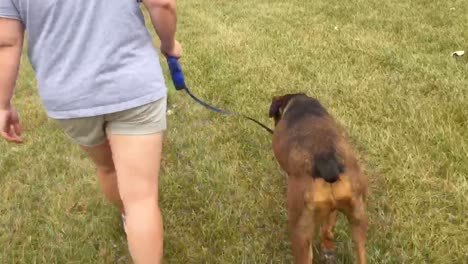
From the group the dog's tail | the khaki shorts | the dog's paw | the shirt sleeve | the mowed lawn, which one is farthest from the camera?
the mowed lawn

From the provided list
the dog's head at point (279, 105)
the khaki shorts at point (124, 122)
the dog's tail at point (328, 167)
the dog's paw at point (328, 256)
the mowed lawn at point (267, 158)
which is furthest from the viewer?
the dog's head at point (279, 105)

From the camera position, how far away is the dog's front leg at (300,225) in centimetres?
243

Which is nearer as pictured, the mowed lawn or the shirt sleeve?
the shirt sleeve

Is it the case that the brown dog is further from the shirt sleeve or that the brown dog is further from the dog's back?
the shirt sleeve

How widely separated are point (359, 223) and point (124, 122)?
47.4 inches

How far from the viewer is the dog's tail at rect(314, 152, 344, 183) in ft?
7.66

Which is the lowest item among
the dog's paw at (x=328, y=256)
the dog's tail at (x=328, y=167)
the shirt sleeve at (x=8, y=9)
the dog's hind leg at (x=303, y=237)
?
the dog's paw at (x=328, y=256)

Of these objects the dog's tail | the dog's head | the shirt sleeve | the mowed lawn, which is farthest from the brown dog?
the shirt sleeve

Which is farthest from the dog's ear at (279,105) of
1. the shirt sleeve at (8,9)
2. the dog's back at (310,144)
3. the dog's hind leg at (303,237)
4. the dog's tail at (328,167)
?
the shirt sleeve at (8,9)

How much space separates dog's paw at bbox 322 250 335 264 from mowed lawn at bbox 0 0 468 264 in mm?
54

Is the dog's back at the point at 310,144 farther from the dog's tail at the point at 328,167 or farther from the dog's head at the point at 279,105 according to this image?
the dog's head at the point at 279,105

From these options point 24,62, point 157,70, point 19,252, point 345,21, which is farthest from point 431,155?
point 24,62

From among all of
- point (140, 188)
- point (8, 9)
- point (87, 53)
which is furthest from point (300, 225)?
point (8, 9)

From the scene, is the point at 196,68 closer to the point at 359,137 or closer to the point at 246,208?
the point at 359,137
